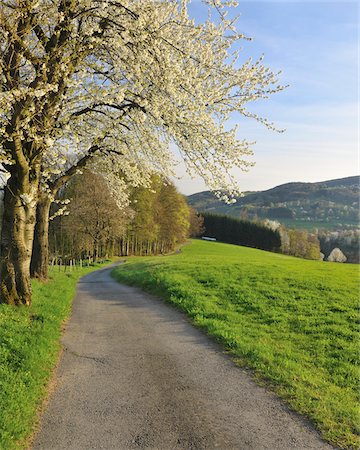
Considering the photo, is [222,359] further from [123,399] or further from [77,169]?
[77,169]

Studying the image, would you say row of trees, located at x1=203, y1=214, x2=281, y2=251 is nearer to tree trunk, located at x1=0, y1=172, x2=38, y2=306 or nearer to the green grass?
the green grass

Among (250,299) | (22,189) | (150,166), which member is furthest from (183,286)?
(22,189)

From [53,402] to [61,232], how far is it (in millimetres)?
44882

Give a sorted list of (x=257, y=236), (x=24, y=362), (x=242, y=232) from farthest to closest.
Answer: (x=242, y=232)
(x=257, y=236)
(x=24, y=362)

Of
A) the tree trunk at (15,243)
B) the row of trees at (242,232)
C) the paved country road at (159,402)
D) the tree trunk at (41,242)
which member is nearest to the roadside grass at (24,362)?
the paved country road at (159,402)

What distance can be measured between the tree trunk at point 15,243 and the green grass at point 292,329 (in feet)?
18.8

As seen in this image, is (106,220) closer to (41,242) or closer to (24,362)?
(41,242)

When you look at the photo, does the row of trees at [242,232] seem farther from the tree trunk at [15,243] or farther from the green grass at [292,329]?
the tree trunk at [15,243]

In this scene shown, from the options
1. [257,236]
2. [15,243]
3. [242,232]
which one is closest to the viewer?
[15,243]

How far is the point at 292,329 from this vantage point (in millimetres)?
11617

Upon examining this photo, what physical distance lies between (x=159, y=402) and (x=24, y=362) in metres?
2.99

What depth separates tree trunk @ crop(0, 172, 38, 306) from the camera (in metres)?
12.0

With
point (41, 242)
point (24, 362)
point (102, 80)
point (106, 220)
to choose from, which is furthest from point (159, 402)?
point (106, 220)

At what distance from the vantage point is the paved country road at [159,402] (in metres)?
5.40
